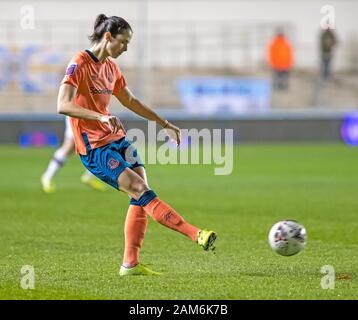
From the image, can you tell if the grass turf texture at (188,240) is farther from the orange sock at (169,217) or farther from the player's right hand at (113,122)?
the player's right hand at (113,122)

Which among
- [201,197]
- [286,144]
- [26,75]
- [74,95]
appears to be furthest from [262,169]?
[74,95]

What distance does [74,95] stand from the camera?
338 inches

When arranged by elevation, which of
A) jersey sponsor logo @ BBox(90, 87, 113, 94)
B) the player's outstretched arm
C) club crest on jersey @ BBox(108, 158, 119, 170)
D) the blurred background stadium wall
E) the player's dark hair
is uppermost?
the blurred background stadium wall

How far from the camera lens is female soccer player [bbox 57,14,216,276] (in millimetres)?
8594

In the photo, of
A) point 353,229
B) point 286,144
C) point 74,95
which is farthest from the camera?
point 286,144

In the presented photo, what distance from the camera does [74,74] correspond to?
8656 millimetres

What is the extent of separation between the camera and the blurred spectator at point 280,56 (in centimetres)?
3234

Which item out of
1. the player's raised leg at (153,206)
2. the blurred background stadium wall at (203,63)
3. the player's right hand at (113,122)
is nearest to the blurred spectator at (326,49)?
the blurred background stadium wall at (203,63)

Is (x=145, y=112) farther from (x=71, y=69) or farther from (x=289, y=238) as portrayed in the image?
(x=289, y=238)

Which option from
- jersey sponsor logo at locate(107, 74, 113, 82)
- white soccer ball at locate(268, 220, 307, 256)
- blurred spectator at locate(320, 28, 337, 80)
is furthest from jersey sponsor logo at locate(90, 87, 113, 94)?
blurred spectator at locate(320, 28, 337, 80)

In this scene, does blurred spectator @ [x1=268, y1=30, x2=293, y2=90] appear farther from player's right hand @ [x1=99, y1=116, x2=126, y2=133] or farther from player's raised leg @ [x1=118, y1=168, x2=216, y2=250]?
player's right hand @ [x1=99, y1=116, x2=126, y2=133]

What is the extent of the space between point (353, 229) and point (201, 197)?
488 centimetres

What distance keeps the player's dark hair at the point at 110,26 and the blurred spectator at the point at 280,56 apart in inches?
931

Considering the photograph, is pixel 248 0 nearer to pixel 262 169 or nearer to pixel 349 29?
pixel 349 29
